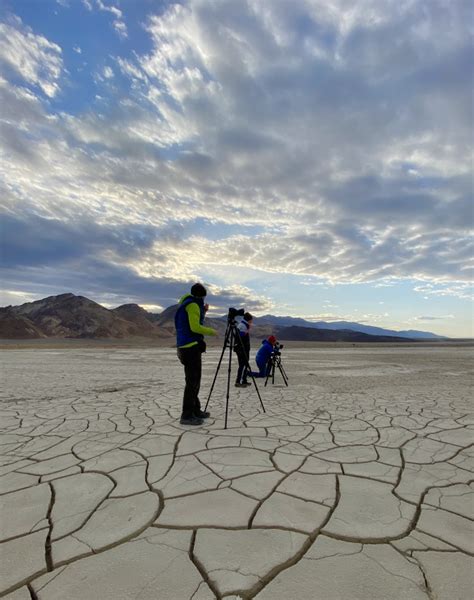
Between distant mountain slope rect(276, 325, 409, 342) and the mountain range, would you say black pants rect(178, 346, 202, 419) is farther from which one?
distant mountain slope rect(276, 325, 409, 342)

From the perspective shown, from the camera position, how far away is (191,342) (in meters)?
3.88

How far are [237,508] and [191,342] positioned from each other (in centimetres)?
210

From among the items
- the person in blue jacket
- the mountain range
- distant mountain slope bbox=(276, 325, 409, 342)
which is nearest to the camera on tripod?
the person in blue jacket

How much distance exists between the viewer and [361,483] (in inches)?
94.6

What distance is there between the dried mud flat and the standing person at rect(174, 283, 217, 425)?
0.88 ft

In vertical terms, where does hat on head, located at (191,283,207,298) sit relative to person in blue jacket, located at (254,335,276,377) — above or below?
above

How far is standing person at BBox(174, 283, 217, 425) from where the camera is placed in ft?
12.7

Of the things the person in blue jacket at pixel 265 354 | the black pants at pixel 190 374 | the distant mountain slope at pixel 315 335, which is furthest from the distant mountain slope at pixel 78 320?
the black pants at pixel 190 374

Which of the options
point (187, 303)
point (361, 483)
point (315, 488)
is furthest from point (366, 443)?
point (187, 303)

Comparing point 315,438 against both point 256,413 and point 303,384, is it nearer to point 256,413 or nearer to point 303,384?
point 256,413

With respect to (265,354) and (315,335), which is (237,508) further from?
(315,335)

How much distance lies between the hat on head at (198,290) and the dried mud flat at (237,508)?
1.67 metres

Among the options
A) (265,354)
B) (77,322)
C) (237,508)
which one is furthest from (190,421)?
(77,322)

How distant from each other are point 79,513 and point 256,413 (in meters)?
2.77
